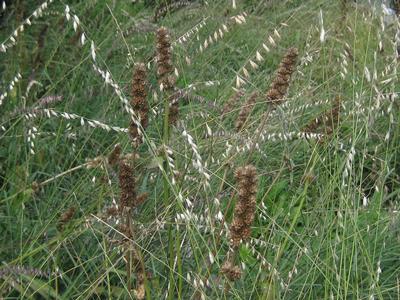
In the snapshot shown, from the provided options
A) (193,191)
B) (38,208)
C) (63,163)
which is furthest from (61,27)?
(193,191)

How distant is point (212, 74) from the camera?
3.26m

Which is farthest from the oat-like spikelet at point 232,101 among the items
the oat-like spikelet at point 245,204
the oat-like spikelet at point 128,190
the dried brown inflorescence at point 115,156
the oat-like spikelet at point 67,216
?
the oat-like spikelet at point 245,204

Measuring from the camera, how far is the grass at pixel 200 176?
1.73m

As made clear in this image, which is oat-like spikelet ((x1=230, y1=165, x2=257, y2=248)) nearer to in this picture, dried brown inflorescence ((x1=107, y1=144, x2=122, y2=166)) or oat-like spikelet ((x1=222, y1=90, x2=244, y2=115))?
dried brown inflorescence ((x1=107, y1=144, x2=122, y2=166))

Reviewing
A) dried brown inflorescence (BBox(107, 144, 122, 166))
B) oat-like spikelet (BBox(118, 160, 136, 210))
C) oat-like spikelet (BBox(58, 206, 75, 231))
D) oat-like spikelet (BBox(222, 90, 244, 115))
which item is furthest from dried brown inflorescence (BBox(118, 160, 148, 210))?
oat-like spikelet (BBox(222, 90, 244, 115))

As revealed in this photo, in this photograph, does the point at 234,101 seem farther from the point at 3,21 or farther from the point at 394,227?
the point at 3,21

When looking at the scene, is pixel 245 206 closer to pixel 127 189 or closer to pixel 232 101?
pixel 127 189

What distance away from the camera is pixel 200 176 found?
1.88 metres

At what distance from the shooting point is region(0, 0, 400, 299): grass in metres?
1.73

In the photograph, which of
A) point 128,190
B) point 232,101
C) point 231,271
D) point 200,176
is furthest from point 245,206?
point 232,101

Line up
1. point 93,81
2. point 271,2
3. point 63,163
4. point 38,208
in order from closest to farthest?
point 38,208, point 63,163, point 93,81, point 271,2

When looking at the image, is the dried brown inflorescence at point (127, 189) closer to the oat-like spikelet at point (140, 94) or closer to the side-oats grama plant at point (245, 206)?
the oat-like spikelet at point (140, 94)

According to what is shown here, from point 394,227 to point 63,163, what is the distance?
1.11 m

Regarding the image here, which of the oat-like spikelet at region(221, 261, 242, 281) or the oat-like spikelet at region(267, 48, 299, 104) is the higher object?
the oat-like spikelet at region(267, 48, 299, 104)
